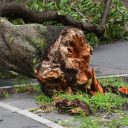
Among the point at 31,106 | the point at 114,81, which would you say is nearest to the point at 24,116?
the point at 31,106

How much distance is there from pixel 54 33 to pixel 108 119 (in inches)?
80.8

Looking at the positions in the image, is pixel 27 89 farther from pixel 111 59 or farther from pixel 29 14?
pixel 111 59

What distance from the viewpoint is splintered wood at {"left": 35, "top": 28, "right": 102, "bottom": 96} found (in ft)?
26.9

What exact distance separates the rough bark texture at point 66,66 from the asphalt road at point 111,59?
8.56 feet

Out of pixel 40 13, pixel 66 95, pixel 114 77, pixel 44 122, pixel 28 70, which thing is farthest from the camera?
pixel 40 13

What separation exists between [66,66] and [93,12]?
8309mm

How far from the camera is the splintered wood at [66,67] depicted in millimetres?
8188

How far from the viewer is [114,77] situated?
10250 millimetres

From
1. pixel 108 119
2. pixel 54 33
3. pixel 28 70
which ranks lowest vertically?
pixel 108 119

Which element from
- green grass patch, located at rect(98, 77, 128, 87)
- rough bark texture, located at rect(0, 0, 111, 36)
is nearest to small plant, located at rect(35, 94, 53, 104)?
green grass patch, located at rect(98, 77, 128, 87)

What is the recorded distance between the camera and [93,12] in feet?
53.5

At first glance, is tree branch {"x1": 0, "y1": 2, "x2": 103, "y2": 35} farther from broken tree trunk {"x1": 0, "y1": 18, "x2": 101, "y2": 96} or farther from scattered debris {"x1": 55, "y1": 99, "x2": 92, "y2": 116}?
scattered debris {"x1": 55, "y1": 99, "x2": 92, "y2": 116}

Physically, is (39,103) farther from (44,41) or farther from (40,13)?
(40,13)

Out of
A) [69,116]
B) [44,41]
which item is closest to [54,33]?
[44,41]
